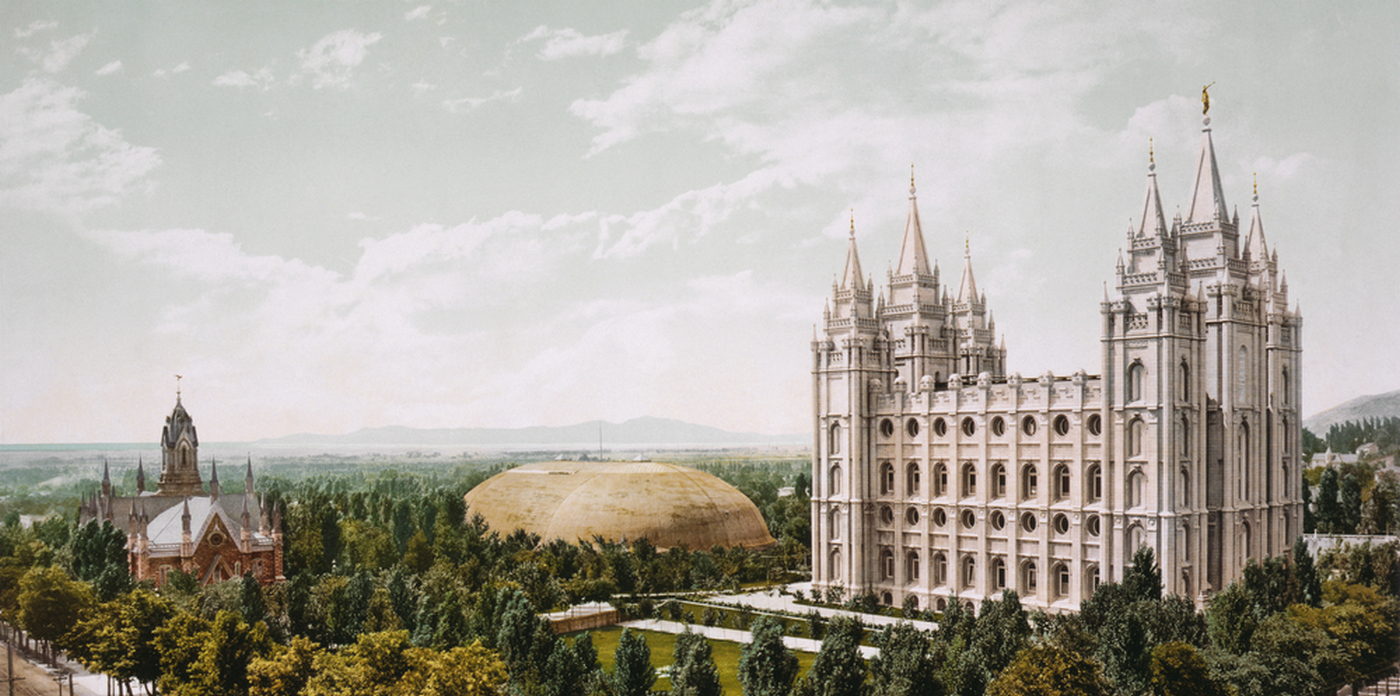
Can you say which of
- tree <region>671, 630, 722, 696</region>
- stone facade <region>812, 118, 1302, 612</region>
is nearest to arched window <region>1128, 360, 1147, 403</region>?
stone facade <region>812, 118, 1302, 612</region>

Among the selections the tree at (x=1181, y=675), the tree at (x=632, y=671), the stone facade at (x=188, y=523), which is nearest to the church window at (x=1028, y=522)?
the tree at (x=1181, y=675)

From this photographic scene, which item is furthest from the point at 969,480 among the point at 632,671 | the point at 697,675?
the point at 697,675

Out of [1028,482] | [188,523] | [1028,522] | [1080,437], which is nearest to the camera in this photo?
[1080,437]

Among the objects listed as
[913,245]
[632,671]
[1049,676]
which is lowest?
[632,671]

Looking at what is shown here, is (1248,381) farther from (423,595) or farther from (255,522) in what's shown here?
(255,522)

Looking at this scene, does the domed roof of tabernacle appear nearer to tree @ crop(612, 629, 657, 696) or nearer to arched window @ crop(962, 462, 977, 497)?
arched window @ crop(962, 462, 977, 497)

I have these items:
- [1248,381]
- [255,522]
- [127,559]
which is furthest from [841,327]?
[127,559]

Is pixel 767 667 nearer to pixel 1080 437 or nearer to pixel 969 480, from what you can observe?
pixel 1080 437
